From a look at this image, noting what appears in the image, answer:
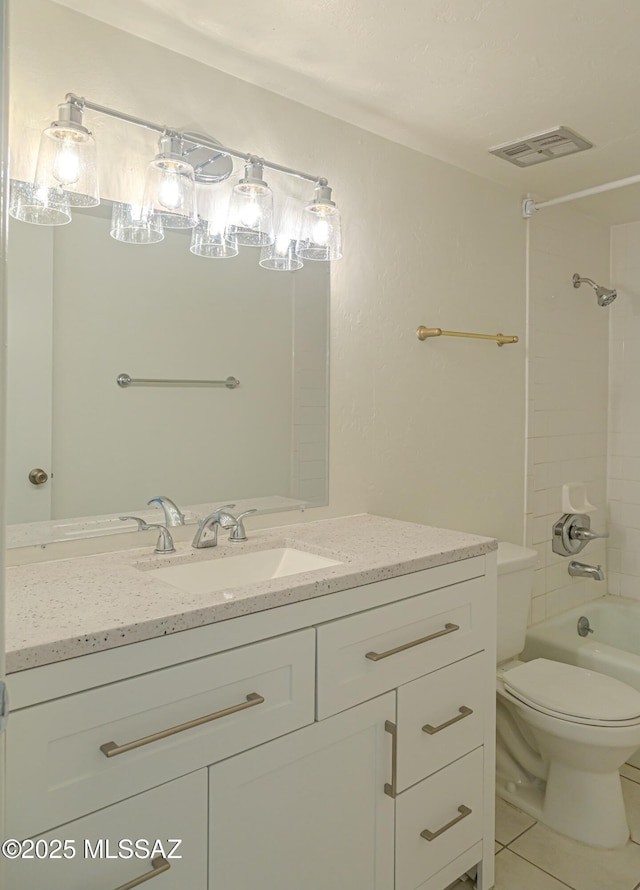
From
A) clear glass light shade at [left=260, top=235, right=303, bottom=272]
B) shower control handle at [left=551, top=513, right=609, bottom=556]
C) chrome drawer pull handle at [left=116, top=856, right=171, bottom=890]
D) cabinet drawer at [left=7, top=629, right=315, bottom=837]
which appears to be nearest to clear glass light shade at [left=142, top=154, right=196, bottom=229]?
clear glass light shade at [left=260, top=235, right=303, bottom=272]

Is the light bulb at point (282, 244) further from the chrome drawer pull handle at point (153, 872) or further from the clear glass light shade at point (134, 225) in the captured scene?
the chrome drawer pull handle at point (153, 872)

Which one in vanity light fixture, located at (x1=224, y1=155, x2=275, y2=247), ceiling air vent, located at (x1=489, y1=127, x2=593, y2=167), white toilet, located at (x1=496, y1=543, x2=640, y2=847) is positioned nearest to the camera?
vanity light fixture, located at (x1=224, y1=155, x2=275, y2=247)

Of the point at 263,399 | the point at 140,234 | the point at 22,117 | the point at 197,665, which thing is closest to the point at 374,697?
the point at 197,665

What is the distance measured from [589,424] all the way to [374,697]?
2.29 metres

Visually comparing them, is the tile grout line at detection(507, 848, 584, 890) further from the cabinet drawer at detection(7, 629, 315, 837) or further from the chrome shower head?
the chrome shower head

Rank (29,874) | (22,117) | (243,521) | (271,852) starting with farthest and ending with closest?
(243,521) < (22,117) < (271,852) < (29,874)

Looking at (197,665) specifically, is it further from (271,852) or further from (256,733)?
(271,852)

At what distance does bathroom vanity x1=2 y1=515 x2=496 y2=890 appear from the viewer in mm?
988

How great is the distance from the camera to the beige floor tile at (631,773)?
2.36 meters

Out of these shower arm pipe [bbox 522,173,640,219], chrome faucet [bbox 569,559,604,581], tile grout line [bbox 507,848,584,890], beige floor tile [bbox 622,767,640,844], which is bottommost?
tile grout line [bbox 507,848,584,890]

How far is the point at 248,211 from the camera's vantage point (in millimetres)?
1743

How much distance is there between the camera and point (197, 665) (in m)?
1.12

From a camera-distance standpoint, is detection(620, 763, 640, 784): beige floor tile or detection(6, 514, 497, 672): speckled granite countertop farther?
detection(620, 763, 640, 784): beige floor tile

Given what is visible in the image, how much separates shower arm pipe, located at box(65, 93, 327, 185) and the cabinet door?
1.44 m
